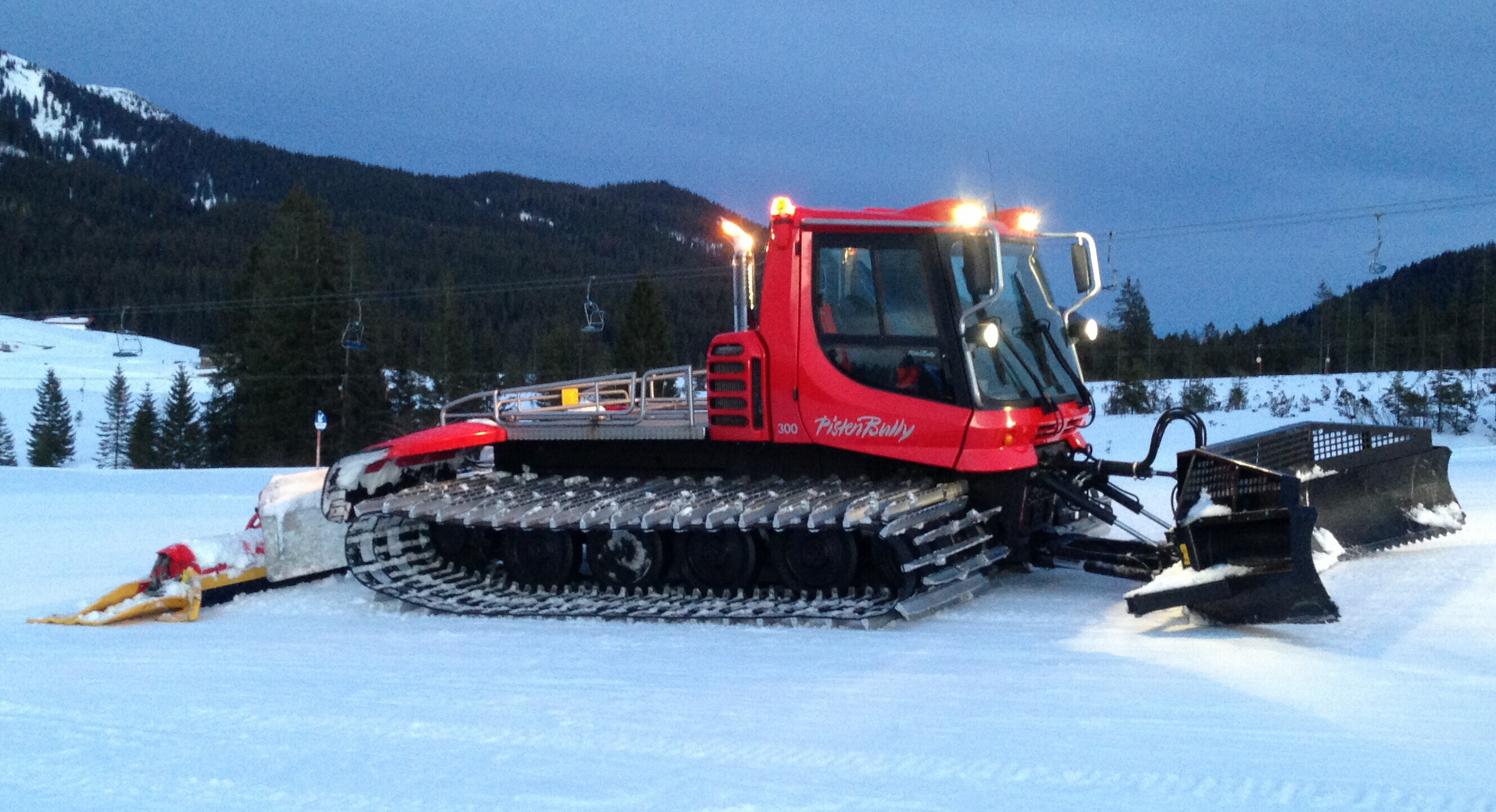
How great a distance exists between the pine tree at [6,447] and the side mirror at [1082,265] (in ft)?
231

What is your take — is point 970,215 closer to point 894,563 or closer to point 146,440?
point 894,563

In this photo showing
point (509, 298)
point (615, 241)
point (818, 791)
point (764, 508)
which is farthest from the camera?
point (615, 241)

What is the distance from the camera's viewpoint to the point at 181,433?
53.2 metres

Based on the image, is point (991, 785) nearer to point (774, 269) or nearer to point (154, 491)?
point (774, 269)

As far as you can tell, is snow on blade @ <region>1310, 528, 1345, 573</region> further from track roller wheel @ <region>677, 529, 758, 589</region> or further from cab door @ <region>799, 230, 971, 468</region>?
track roller wheel @ <region>677, 529, 758, 589</region>

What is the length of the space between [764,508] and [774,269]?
1.70m

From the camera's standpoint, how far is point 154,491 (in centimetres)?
1722

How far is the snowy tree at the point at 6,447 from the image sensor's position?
209ft

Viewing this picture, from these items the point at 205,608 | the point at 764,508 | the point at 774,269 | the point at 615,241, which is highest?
the point at 615,241

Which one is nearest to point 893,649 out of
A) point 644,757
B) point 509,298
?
point 644,757

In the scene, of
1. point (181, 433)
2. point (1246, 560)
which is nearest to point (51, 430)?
point (181, 433)

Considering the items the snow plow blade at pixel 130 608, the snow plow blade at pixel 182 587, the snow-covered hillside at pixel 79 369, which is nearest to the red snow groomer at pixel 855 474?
the snow plow blade at pixel 182 587

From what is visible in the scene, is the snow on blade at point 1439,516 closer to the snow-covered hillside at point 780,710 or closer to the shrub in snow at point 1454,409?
the snow-covered hillside at point 780,710

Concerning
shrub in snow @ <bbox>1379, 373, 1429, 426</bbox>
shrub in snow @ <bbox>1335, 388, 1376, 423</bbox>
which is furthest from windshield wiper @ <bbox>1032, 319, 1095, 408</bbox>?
shrub in snow @ <bbox>1335, 388, 1376, 423</bbox>
